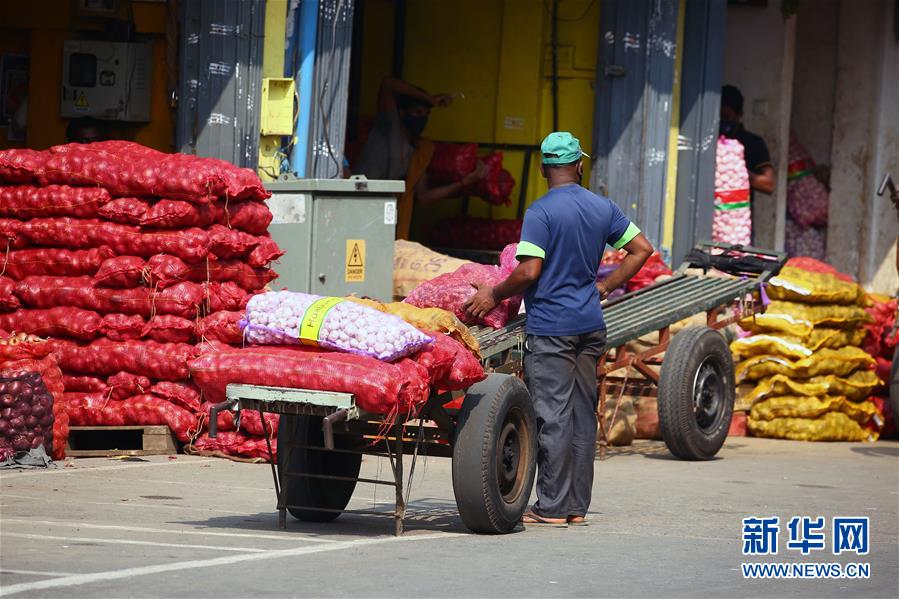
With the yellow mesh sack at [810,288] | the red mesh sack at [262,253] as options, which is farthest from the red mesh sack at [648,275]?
the red mesh sack at [262,253]

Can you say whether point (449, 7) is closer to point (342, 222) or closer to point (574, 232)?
point (342, 222)

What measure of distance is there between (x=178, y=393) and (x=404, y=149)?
573cm

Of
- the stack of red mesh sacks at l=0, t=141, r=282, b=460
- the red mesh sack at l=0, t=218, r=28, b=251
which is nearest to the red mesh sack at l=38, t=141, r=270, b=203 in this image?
the stack of red mesh sacks at l=0, t=141, r=282, b=460

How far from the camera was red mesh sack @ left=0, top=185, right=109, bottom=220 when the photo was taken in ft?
33.0

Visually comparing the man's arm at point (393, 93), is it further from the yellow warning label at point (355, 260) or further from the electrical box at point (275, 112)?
the yellow warning label at point (355, 260)

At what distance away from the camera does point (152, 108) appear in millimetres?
12820

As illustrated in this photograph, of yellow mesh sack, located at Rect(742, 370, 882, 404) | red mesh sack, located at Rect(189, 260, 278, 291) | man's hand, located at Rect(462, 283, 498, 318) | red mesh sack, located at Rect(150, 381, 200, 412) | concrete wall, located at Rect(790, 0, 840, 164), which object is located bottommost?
red mesh sack, located at Rect(150, 381, 200, 412)

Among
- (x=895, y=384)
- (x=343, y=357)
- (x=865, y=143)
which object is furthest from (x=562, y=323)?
(x=865, y=143)

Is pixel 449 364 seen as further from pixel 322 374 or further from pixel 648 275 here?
pixel 648 275

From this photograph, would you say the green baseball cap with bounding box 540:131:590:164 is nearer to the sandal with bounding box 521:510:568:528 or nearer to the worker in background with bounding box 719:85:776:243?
the sandal with bounding box 521:510:568:528

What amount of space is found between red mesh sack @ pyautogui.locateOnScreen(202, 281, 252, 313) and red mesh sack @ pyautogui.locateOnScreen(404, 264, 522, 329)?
1482mm

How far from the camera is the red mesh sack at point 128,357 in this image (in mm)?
9977

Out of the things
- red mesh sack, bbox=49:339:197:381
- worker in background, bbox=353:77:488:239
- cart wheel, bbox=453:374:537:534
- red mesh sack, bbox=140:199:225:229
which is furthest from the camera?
worker in background, bbox=353:77:488:239

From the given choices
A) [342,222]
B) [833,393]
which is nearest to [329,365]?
[342,222]
